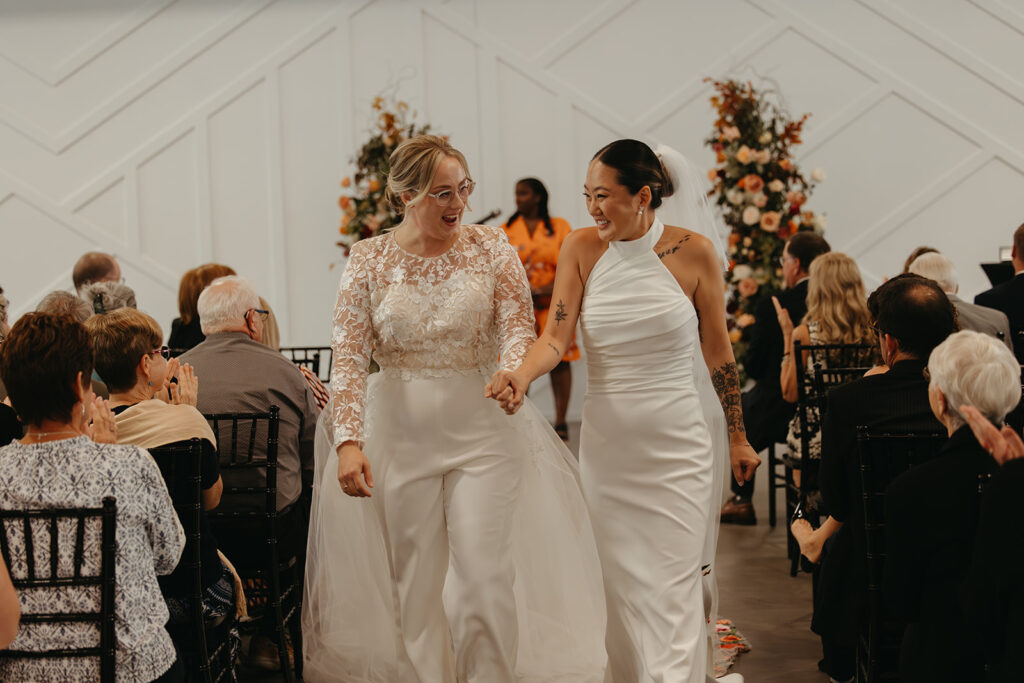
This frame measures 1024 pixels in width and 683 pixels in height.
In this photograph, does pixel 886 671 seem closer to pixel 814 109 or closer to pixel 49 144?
pixel 814 109

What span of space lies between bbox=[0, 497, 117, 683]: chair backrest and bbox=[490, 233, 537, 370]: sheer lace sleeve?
1197mm

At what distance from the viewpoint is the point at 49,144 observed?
9.12 meters

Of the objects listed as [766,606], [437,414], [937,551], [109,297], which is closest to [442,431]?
[437,414]

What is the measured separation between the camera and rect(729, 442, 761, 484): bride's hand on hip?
10.2 ft

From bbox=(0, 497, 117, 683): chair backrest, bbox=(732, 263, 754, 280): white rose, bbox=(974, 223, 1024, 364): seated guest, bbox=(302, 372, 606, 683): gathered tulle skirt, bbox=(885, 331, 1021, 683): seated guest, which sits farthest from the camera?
bbox=(732, 263, 754, 280): white rose

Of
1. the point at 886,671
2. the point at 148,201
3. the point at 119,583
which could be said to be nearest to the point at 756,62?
the point at 148,201

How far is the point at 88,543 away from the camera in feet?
7.36

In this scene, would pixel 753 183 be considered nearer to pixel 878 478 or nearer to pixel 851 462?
pixel 851 462

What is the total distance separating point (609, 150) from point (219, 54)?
708 centimetres

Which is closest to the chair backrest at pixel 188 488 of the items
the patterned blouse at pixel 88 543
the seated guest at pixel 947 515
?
the patterned blouse at pixel 88 543

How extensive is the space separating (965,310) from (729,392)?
1911mm

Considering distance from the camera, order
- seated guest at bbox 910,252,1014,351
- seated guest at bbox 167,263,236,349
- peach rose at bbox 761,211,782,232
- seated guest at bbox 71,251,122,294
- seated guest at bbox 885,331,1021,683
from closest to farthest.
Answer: seated guest at bbox 885,331,1021,683 < seated guest at bbox 910,252,1014,351 < seated guest at bbox 167,263,236,349 < seated guest at bbox 71,251,122,294 < peach rose at bbox 761,211,782,232

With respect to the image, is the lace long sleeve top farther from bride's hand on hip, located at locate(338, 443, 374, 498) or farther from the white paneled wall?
the white paneled wall

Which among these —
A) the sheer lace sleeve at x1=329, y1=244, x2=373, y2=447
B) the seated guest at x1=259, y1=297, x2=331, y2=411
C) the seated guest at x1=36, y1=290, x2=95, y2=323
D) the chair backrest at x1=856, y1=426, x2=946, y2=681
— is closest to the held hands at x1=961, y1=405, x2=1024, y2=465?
the chair backrest at x1=856, y1=426, x2=946, y2=681
